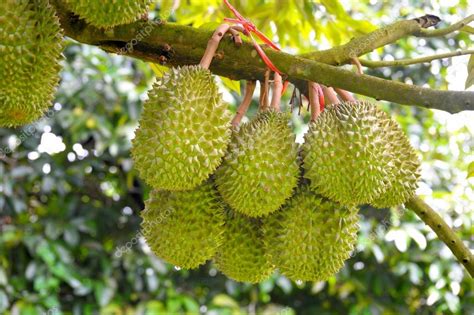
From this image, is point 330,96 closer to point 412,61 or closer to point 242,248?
point 412,61

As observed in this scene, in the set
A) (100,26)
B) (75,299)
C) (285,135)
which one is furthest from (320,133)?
(75,299)

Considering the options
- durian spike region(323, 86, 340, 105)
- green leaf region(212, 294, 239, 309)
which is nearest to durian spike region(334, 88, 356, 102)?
durian spike region(323, 86, 340, 105)

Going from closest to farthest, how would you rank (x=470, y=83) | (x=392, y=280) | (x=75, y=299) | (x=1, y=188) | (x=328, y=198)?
1. (x=328, y=198)
2. (x=470, y=83)
3. (x=1, y=188)
4. (x=75, y=299)
5. (x=392, y=280)

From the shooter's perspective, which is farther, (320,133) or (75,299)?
(75,299)

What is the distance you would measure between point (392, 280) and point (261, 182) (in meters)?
2.30

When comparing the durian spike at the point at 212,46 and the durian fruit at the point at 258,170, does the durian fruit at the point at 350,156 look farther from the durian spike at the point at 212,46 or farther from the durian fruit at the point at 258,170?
the durian spike at the point at 212,46

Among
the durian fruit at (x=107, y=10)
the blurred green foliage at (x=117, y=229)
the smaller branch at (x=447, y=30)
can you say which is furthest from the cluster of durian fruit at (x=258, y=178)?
the blurred green foliage at (x=117, y=229)

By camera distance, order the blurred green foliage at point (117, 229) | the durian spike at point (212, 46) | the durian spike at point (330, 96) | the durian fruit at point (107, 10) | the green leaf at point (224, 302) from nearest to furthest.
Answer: the durian fruit at point (107, 10) → the durian spike at point (212, 46) → the durian spike at point (330, 96) → the blurred green foliage at point (117, 229) → the green leaf at point (224, 302)

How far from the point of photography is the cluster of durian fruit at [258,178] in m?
0.99

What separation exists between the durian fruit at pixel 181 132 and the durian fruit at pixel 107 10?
13 cm

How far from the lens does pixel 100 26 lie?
971 millimetres

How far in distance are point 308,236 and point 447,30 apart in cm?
51

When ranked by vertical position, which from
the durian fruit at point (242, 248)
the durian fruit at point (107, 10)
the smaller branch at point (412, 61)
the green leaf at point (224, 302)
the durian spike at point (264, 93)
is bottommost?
the green leaf at point (224, 302)

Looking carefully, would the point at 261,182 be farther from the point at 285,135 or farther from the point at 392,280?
the point at 392,280
